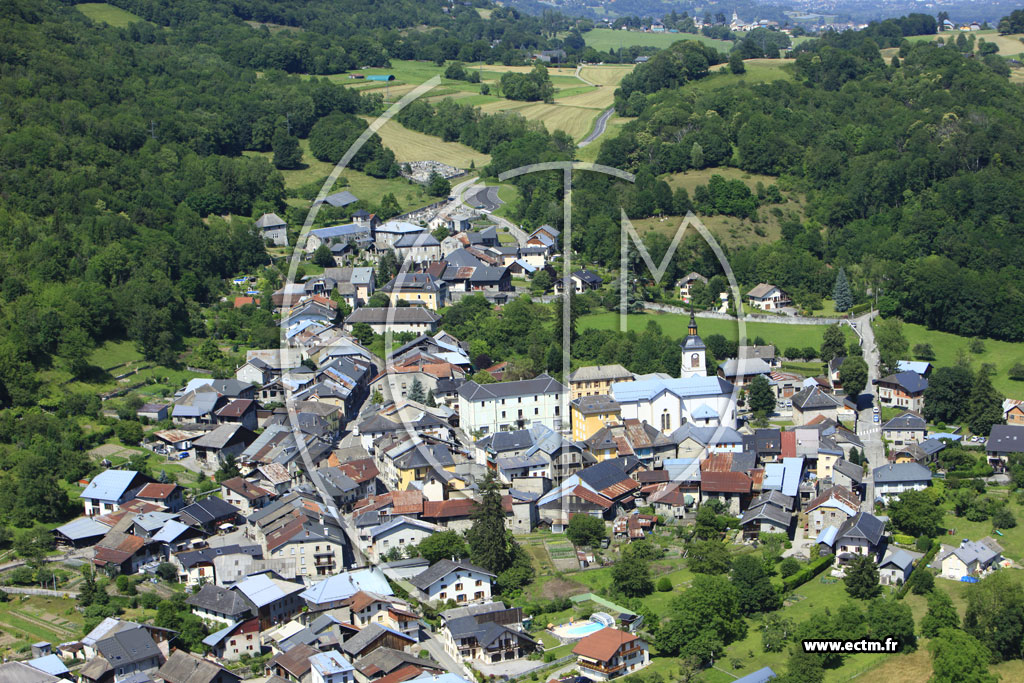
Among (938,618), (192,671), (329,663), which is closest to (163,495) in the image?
(192,671)

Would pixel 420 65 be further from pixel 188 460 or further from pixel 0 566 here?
pixel 0 566

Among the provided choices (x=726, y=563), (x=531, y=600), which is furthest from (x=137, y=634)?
(x=726, y=563)

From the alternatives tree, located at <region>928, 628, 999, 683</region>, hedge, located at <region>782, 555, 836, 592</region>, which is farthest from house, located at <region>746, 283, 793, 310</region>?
tree, located at <region>928, 628, 999, 683</region>

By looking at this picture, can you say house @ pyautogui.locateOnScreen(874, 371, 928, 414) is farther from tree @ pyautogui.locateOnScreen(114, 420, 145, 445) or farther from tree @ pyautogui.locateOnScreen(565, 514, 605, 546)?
tree @ pyautogui.locateOnScreen(114, 420, 145, 445)

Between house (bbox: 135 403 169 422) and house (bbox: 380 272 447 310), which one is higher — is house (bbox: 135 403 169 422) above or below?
below

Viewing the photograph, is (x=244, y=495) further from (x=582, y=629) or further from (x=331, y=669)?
(x=582, y=629)

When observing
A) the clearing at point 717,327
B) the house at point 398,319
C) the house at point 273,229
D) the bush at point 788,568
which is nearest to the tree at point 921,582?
the bush at point 788,568
